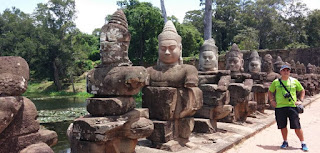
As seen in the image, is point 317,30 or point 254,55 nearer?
point 254,55

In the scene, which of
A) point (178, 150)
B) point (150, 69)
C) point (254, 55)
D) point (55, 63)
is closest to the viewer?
point (178, 150)

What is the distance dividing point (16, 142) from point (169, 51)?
254 cm

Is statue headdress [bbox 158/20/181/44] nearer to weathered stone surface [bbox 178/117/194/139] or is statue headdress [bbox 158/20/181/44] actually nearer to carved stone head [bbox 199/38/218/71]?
weathered stone surface [bbox 178/117/194/139]

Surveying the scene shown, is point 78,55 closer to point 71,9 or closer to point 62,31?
point 62,31

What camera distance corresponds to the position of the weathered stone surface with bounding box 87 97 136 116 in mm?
2900

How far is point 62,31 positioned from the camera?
27.5 meters

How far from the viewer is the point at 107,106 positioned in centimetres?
291

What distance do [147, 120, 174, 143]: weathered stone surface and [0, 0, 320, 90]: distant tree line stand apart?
18.2 m

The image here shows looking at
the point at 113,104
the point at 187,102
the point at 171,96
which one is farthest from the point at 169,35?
the point at 113,104

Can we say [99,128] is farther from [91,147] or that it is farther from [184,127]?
[184,127]

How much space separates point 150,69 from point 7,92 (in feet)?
7.94

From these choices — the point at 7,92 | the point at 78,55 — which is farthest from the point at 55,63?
the point at 7,92

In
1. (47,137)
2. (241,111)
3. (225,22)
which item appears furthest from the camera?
(225,22)

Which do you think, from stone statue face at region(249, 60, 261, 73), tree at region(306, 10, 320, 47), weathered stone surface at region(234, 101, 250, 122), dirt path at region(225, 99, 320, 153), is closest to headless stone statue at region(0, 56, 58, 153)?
dirt path at region(225, 99, 320, 153)
